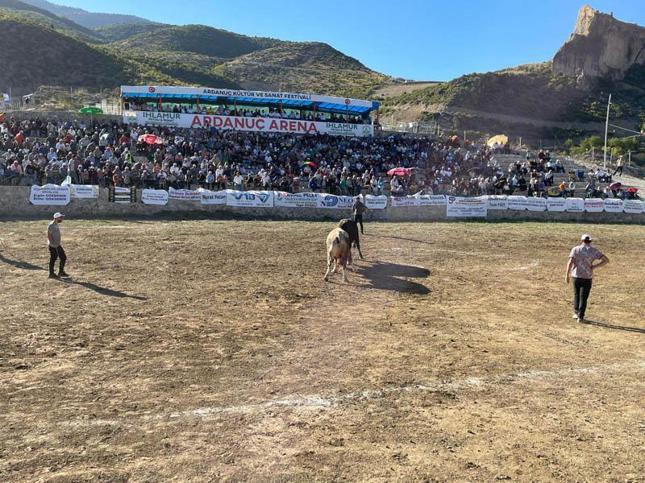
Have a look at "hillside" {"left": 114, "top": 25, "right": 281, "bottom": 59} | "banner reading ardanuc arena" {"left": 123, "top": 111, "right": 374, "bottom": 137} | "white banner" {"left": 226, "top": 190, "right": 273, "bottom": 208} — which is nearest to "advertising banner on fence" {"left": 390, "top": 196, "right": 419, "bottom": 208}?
"white banner" {"left": 226, "top": 190, "right": 273, "bottom": 208}

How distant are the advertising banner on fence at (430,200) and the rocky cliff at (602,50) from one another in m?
83.5

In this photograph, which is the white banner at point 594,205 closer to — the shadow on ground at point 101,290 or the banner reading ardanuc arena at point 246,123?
the banner reading ardanuc arena at point 246,123

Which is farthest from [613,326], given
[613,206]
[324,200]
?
[613,206]

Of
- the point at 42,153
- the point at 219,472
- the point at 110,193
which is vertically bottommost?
the point at 219,472

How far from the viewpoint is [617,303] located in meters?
11.1

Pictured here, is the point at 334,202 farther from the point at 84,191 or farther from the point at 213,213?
the point at 84,191

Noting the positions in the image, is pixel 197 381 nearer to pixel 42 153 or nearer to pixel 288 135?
pixel 42 153

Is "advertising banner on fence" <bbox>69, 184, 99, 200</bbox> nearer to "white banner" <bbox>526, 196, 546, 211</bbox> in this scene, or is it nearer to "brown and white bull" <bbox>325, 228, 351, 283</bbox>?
"brown and white bull" <bbox>325, 228, 351, 283</bbox>

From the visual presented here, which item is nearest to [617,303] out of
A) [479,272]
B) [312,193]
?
[479,272]

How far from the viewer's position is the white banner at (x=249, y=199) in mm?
23906

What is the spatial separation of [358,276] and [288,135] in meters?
24.9

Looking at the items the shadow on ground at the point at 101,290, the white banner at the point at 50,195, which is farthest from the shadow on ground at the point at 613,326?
the white banner at the point at 50,195

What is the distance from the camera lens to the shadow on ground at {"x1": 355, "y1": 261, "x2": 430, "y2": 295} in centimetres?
1203

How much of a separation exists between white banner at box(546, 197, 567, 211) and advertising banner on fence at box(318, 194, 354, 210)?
1058 centimetres
